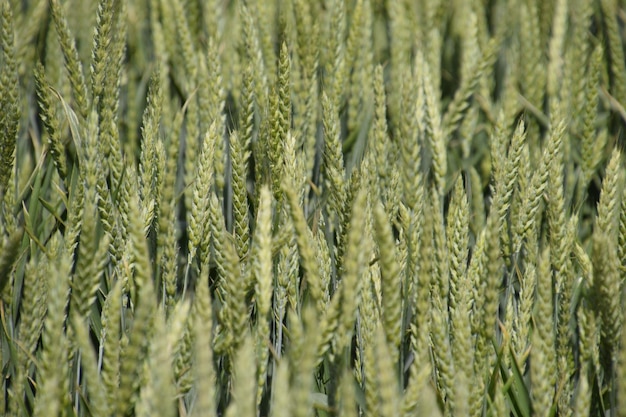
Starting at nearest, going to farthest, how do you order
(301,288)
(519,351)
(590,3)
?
(519,351) < (301,288) < (590,3)

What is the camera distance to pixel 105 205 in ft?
4.02

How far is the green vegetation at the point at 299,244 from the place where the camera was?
3.15 feet

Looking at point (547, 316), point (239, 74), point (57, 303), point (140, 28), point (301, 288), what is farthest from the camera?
point (140, 28)

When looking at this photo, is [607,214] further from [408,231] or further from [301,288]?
[301,288]

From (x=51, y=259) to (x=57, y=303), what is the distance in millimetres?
302

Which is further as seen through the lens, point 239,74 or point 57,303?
point 239,74

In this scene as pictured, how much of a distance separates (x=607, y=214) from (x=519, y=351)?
26 cm

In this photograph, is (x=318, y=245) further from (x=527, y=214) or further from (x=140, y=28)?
(x=140, y=28)

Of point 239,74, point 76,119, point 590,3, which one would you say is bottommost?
Answer: point 76,119

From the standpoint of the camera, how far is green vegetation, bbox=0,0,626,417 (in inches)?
37.8

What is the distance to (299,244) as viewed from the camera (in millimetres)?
1010

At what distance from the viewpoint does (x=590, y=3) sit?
6.82 ft

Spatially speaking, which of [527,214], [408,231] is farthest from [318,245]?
[527,214]

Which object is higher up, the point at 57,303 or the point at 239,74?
the point at 239,74
